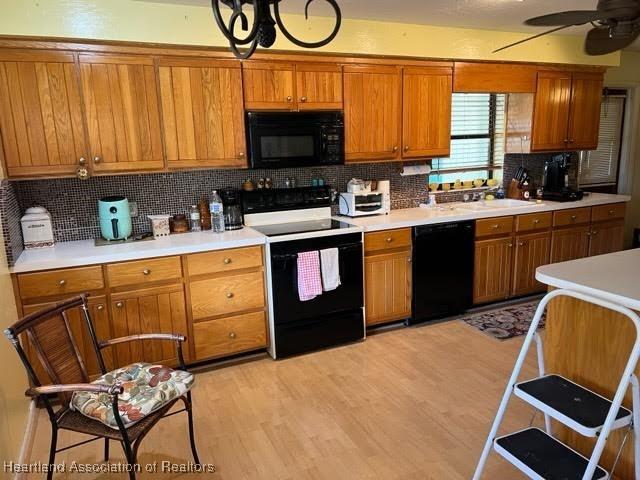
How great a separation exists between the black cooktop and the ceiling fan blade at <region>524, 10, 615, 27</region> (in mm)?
1814

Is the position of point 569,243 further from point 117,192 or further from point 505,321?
point 117,192

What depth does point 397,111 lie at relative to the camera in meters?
3.79

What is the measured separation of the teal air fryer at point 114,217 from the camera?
309cm

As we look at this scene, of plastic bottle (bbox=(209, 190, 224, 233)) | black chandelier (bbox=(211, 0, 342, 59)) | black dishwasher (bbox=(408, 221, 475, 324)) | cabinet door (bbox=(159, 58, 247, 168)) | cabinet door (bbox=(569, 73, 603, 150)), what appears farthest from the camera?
cabinet door (bbox=(569, 73, 603, 150))

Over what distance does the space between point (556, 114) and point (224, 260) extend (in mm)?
3528

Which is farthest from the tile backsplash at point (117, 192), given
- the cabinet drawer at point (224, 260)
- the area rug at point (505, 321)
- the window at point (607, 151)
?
the window at point (607, 151)

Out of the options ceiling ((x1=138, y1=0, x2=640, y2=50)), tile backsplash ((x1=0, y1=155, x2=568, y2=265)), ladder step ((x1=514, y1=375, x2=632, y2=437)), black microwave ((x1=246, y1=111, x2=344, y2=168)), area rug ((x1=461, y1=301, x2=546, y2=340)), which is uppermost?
ceiling ((x1=138, y1=0, x2=640, y2=50))

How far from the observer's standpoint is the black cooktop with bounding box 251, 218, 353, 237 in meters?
3.32

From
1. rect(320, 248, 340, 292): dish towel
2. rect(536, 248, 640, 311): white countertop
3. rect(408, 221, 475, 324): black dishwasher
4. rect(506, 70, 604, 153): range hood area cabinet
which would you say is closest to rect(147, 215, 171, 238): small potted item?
rect(320, 248, 340, 292): dish towel

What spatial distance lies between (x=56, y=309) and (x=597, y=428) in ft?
7.26

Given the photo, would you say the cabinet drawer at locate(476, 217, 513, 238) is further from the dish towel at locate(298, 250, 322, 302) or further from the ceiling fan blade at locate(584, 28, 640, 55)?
the ceiling fan blade at locate(584, 28, 640, 55)

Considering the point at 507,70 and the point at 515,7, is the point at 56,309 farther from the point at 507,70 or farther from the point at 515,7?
the point at 507,70

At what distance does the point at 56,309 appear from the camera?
6.69ft

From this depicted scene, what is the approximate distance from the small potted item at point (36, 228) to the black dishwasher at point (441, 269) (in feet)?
8.63
